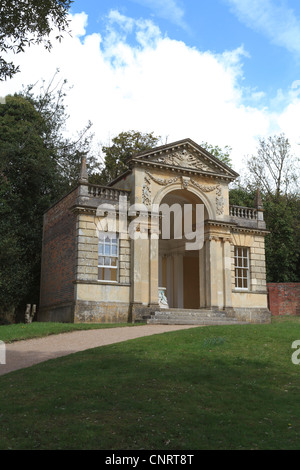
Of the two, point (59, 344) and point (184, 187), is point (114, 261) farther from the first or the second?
point (59, 344)

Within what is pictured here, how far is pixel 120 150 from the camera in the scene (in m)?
38.5

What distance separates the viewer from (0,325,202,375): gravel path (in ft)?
43.9

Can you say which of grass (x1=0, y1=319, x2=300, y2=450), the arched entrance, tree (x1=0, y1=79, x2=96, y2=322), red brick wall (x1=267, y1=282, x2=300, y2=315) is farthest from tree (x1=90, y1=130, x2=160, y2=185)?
grass (x1=0, y1=319, x2=300, y2=450)

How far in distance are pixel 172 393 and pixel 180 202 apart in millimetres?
19440

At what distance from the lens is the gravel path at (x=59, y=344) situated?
13.4m

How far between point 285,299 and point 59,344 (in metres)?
17.6

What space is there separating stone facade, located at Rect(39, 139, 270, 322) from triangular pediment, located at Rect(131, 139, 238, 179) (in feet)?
0.17

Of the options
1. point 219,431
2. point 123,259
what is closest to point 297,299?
point 123,259

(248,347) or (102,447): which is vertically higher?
(248,347)

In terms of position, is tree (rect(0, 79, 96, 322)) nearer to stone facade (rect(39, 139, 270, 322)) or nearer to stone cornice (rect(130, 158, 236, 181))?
stone facade (rect(39, 139, 270, 322))

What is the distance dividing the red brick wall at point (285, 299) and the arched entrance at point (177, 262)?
4.49 m
